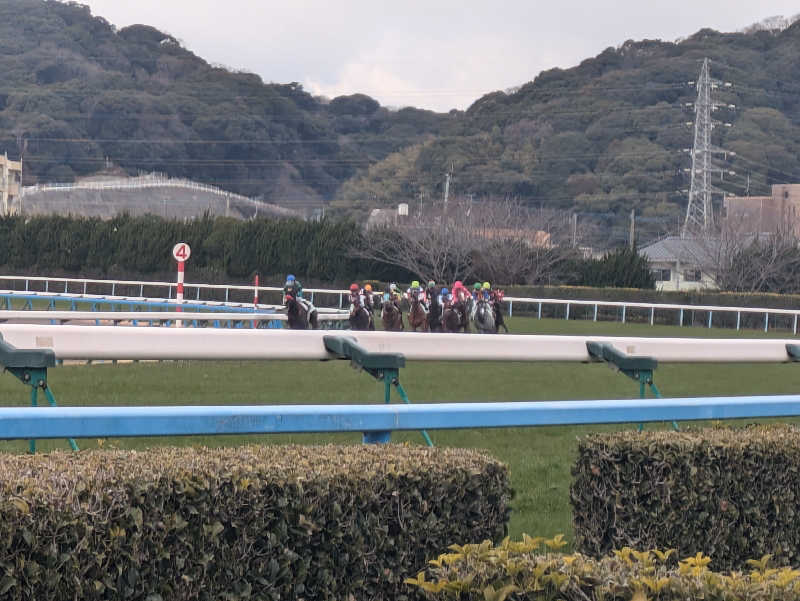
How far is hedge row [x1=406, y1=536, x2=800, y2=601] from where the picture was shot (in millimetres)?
2438

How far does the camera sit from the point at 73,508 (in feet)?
8.66

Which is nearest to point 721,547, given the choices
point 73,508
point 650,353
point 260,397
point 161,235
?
point 73,508

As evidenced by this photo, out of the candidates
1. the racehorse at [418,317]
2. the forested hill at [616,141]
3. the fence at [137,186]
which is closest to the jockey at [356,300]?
the racehorse at [418,317]

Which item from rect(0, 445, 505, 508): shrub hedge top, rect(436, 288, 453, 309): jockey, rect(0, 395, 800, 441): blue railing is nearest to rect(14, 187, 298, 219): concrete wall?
rect(436, 288, 453, 309): jockey

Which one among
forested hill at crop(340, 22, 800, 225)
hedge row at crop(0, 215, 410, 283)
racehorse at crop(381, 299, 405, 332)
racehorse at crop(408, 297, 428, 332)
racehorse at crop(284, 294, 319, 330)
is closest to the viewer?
racehorse at crop(284, 294, 319, 330)

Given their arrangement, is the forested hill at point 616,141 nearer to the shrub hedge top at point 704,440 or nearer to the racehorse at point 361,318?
the racehorse at point 361,318

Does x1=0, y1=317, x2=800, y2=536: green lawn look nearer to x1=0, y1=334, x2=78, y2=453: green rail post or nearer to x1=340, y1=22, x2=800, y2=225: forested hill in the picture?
x1=0, y1=334, x2=78, y2=453: green rail post

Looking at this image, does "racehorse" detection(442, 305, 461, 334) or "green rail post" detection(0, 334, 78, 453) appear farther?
"racehorse" detection(442, 305, 461, 334)

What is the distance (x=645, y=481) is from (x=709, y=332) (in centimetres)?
2413

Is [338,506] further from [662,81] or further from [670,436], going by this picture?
[662,81]

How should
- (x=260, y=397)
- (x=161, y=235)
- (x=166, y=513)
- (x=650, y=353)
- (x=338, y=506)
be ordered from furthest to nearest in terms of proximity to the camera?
(x=161, y=235), (x=260, y=397), (x=650, y=353), (x=338, y=506), (x=166, y=513)

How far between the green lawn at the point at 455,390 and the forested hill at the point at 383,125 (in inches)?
2169

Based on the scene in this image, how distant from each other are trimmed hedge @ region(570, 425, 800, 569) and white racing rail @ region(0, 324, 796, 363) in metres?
2.04

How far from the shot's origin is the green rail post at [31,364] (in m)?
4.41
